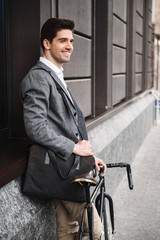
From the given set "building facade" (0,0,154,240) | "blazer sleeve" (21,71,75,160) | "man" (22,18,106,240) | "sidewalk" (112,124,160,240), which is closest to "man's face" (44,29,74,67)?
"man" (22,18,106,240)

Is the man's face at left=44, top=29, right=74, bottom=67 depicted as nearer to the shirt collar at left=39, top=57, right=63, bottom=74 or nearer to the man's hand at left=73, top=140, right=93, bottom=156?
the shirt collar at left=39, top=57, right=63, bottom=74

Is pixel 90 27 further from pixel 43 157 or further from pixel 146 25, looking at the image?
pixel 146 25

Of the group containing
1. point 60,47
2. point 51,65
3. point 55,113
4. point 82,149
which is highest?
point 60,47

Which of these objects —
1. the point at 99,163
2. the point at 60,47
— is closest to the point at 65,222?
the point at 99,163

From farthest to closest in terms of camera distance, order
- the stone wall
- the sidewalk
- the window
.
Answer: the sidewalk < the window < the stone wall

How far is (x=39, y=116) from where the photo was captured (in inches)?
95.7

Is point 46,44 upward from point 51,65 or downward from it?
upward

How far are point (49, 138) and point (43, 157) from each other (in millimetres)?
159

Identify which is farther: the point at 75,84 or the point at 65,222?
the point at 75,84

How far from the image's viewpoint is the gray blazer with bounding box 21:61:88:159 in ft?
8.00

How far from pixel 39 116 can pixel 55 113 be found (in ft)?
0.74

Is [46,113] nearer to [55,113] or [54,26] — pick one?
[55,113]

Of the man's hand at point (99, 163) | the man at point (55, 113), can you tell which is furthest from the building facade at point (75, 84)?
the man's hand at point (99, 163)

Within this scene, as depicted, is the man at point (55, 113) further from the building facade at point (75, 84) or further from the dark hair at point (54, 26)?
the building facade at point (75, 84)
